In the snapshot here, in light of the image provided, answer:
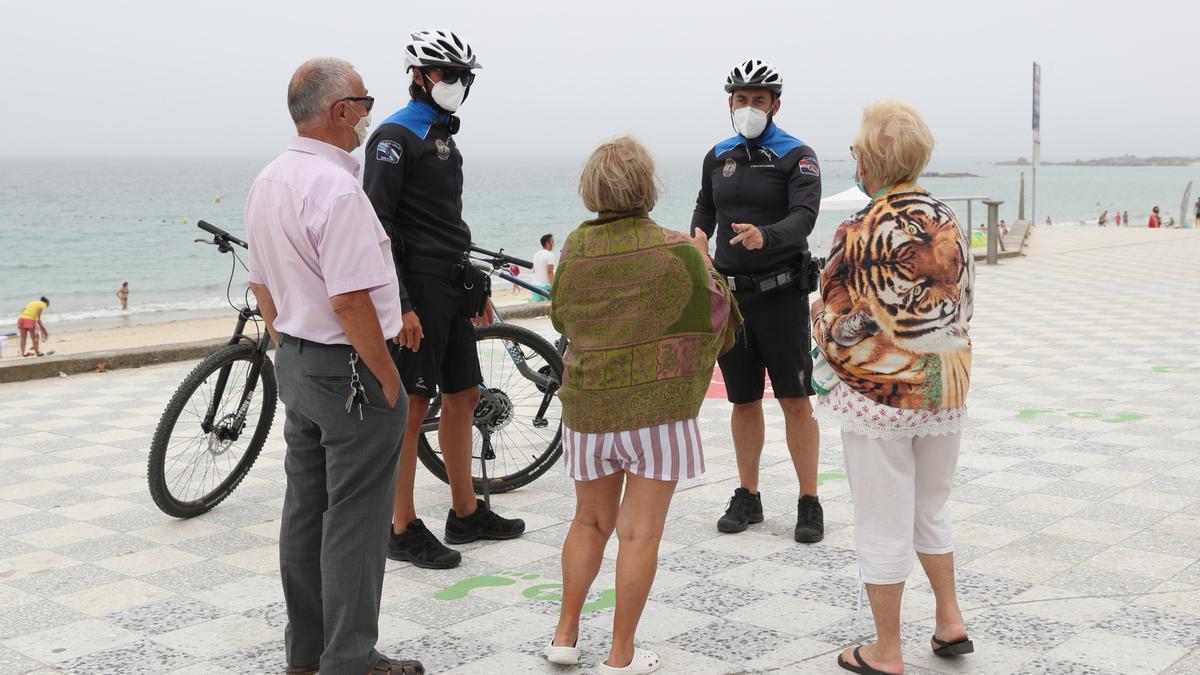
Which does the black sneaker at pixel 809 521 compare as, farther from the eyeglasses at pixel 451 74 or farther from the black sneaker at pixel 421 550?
the eyeglasses at pixel 451 74

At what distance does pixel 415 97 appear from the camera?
13.9 ft

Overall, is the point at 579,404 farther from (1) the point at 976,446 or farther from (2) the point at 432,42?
(1) the point at 976,446

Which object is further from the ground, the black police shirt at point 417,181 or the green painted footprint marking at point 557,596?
the black police shirt at point 417,181

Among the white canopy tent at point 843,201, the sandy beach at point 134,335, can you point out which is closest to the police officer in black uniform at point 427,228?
the white canopy tent at point 843,201

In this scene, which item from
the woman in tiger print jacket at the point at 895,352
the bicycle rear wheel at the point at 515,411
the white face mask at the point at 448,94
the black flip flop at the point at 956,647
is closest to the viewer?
the woman in tiger print jacket at the point at 895,352

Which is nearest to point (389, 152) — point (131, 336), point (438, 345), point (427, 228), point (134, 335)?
point (427, 228)

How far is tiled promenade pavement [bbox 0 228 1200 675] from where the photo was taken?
3.41m

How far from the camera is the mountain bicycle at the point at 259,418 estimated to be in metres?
4.82

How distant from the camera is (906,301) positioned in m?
3.10

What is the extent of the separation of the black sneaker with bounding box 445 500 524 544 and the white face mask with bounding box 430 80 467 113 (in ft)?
5.15

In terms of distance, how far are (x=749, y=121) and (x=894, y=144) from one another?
1.46 metres

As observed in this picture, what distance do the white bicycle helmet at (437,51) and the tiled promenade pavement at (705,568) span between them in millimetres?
1806

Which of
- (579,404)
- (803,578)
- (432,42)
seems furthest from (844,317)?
(432,42)

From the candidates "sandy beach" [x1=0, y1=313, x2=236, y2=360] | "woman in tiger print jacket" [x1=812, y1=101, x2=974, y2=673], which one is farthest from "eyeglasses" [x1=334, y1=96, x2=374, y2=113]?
"sandy beach" [x1=0, y1=313, x2=236, y2=360]
